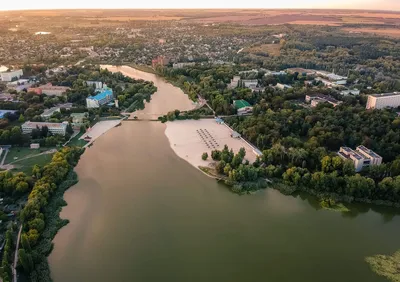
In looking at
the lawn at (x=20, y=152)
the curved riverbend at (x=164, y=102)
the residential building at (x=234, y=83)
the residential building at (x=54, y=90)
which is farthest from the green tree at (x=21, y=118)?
the residential building at (x=234, y=83)

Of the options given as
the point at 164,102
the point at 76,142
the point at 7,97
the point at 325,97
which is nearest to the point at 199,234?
the point at 76,142

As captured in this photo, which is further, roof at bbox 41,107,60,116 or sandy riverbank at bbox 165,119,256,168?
roof at bbox 41,107,60,116

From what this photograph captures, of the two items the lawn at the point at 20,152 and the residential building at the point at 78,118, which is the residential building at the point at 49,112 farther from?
the lawn at the point at 20,152

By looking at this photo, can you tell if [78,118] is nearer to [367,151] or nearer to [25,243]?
[25,243]

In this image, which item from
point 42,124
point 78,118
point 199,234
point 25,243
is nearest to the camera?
point 25,243

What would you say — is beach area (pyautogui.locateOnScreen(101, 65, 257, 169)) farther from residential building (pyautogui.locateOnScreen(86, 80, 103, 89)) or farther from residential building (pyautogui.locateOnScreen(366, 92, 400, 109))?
residential building (pyautogui.locateOnScreen(366, 92, 400, 109))

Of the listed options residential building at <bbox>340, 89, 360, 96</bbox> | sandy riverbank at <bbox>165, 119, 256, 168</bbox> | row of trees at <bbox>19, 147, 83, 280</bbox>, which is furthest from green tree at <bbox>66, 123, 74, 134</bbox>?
residential building at <bbox>340, 89, 360, 96</bbox>

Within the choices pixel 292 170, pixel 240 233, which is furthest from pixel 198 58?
pixel 240 233
